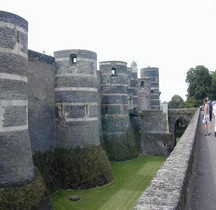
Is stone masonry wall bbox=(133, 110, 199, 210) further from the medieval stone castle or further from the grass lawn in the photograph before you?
the grass lawn

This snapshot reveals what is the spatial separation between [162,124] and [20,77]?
76.9ft

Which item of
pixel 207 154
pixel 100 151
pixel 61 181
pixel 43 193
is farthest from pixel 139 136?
pixel 207 154

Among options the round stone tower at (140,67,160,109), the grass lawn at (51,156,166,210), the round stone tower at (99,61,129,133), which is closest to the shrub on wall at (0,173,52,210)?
the grass lawn at (51,156,166,210)

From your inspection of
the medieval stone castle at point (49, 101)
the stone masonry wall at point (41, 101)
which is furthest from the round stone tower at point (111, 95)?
the stone masonry wall at point (41, 101)

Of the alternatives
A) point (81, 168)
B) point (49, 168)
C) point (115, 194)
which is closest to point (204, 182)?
point (115, 194)

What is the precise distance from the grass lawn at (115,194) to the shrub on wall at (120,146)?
2679 mm

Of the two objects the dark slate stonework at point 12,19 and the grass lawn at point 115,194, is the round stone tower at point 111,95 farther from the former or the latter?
the dark slate stonework at point 12,19

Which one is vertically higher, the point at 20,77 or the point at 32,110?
the point at 20,77

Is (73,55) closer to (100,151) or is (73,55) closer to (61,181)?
(100,151)

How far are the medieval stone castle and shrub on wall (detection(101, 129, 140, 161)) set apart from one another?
20 cm

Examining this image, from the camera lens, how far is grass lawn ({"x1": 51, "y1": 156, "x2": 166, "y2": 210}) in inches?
695

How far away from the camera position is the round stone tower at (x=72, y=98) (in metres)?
21.6

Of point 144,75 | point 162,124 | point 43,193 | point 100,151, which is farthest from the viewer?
point 144,75

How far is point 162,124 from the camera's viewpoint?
34938 mm
